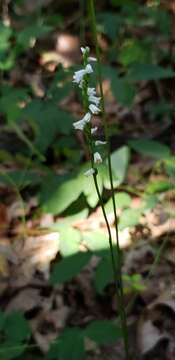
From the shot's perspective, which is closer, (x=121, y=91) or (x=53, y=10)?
(x=121, y=91)

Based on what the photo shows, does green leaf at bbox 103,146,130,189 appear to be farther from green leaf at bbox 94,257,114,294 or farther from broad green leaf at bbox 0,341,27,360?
broad green leaf at bbox 0,341,27,360

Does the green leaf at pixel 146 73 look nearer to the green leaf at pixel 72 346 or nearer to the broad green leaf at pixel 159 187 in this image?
the broad green leaf at pixel 159 187

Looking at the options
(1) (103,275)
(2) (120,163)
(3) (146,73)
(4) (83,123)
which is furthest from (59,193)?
(4) (83,123)

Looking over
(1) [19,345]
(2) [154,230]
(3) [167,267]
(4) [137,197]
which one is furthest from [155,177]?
(1) [19,345]

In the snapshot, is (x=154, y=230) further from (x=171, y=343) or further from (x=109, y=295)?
(x=171, y=343)

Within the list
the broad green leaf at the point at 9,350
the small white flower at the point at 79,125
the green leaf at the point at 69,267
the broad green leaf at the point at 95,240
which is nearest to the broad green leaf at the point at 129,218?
the broad green leaf at the point at 95,240

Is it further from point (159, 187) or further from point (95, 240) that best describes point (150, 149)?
point (95, 240)
